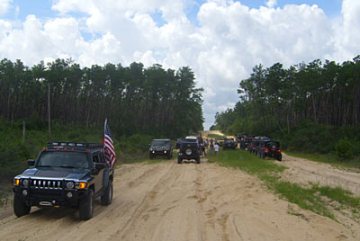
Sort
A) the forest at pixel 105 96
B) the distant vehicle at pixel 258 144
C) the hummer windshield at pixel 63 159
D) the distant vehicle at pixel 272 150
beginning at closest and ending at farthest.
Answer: the hummer windshield at pixel 63 159 < the distant vehicle at pixel 272 150 < the distant vehicle at pixel 258 144 < the forest at pixel 105 96

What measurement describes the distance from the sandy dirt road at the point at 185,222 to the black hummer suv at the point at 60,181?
0.41 metres

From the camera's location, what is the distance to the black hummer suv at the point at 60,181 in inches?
449

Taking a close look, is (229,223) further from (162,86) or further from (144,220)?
(162,86)

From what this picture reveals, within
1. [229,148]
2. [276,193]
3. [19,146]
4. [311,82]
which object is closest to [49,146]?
[276,193]

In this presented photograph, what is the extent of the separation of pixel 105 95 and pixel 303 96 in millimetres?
40259

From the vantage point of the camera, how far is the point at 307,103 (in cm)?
8181

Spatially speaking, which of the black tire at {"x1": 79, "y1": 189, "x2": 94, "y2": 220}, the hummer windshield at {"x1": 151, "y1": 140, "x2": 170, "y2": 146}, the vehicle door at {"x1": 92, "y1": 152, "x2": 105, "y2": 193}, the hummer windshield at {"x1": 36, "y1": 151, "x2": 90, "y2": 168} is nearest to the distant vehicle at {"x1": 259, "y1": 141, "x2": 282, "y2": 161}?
the hummer windshield at {"x1": 151, "y1": 140, "x2": 170, "y2": 146}

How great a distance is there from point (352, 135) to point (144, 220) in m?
51.4

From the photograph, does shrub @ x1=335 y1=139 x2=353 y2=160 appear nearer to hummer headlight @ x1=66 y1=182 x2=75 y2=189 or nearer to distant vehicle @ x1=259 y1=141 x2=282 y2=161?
distant vehicle @ x1=259 y1=141 x2=282 y2=161

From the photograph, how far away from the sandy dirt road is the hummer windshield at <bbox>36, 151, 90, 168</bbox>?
122 centimetres

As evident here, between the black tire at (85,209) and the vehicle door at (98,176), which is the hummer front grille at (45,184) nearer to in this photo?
the black tire at (85,209)

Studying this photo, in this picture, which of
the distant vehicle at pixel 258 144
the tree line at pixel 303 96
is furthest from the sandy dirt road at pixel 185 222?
the tree line at pixel 303 96

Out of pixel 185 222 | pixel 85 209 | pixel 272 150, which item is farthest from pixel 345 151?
pixel 85 209

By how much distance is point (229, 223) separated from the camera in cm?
1138
